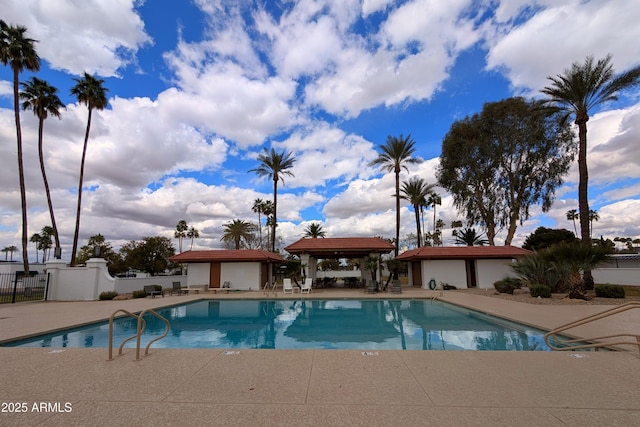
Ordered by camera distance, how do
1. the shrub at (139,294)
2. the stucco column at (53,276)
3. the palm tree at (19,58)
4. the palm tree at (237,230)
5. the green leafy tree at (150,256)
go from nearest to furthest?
the stucco column at (53,276)
the shrub at (139,294)
the palm tree at (19,58)
the green leafy tree at (150,256)
the palm tree at (237,230)

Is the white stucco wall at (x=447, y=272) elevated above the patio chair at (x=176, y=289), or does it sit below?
above

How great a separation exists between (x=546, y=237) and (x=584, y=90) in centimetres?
2289

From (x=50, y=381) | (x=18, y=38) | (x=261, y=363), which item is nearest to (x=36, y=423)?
(x=50, y=381)

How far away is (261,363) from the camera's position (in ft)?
18.3

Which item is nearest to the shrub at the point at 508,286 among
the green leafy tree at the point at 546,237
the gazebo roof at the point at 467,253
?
the gazebo roof at the point at 467,253

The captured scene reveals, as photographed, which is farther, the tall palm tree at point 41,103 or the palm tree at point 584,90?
the tall palm tree at point 41,103

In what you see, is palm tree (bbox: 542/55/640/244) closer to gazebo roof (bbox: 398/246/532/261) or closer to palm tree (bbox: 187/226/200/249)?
gazebo roof (bbox: 398/246/532/261)

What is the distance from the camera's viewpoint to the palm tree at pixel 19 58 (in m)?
21.0

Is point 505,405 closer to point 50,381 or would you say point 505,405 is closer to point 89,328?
point 50,381

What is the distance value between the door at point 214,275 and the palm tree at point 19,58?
1139cm

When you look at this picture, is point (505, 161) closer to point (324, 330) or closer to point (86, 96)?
point (324, 330)

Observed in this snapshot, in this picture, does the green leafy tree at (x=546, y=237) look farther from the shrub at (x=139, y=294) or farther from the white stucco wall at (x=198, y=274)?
the shrub at (x=139, y=294)

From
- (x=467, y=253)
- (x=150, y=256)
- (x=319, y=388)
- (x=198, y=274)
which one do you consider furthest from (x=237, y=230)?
(x=319, y=388)

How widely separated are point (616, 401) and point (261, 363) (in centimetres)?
480
